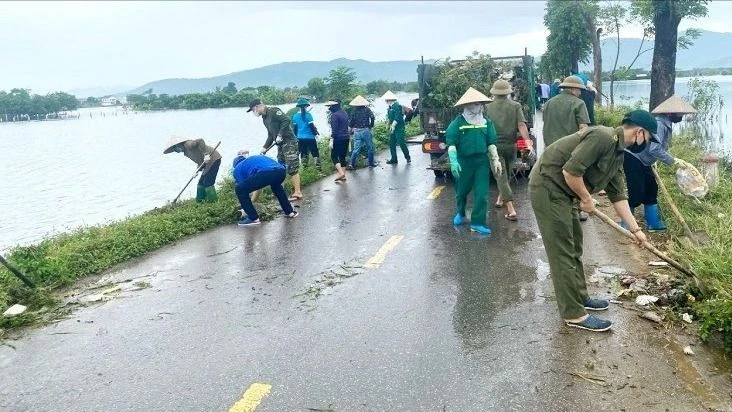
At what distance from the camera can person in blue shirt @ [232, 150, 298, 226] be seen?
30.5 feet

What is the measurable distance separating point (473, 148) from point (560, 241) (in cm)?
315

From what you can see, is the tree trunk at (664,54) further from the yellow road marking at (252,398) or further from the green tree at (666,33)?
the yellow road marking at (252,398)

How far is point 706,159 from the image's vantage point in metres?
8.07

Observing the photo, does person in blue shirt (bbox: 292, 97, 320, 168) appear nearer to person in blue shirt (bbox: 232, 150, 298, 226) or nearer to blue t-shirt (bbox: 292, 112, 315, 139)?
blue t-shirt (bbox: 292, 112, 315, 139)

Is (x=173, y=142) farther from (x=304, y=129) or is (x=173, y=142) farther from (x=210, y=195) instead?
(x=304, y=129)

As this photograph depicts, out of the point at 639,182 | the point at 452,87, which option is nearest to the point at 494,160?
the point at 639,182

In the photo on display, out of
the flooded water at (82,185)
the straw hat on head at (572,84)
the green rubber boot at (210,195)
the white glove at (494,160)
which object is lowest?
A: the flooded water at (82,185)

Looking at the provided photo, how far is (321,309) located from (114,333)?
6.25 ft

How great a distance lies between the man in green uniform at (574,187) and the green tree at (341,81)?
622 inches

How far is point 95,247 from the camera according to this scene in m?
8.03

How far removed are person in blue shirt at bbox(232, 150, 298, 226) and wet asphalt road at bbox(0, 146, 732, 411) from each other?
154 cm

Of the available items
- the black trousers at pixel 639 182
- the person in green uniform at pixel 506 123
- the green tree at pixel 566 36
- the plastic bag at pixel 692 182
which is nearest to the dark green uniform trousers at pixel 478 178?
the person in green uniform at pixel 506 123

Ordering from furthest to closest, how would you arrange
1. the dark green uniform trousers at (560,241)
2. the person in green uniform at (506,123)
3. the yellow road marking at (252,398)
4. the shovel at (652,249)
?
the person in green uniform at (506,123), the shovel at (652,249), the dark green uniform trousers at (560,241), the yellow road marking at (252,398)

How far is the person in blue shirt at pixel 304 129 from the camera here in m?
13.4
